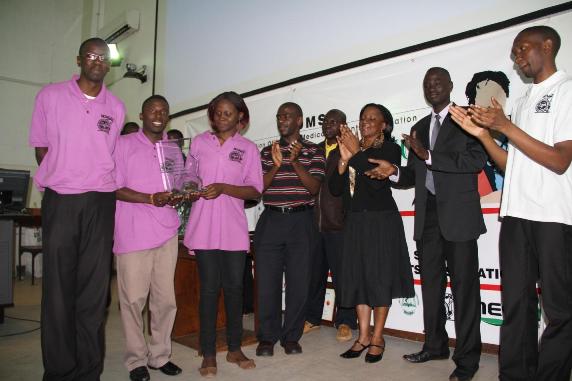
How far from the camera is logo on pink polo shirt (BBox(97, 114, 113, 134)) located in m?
2.25

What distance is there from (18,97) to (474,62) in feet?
28.7

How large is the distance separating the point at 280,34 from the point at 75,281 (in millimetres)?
3679

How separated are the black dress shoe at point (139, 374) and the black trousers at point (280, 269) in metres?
0.87

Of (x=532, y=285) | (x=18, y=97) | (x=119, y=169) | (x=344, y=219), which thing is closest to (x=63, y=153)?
(x=119, y=169)

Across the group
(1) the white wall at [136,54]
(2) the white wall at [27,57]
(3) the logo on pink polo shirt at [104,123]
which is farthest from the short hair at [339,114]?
(2) the white wall at [27,57]

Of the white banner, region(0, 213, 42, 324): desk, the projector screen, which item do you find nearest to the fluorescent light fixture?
the projector screen

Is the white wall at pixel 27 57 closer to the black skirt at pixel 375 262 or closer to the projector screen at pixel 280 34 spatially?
the projector screen at pixel 280 34

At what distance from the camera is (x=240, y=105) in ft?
9.16

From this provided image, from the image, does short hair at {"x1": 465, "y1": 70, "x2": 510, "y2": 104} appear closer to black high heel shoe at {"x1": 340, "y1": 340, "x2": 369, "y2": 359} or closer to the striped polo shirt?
the striped polo shirt

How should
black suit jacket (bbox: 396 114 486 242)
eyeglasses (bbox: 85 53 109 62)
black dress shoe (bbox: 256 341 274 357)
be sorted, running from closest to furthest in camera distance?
eyeglasses (bbox: 85 53 109 62) → black suit jacket (bbox: 396 114 486 242) → black dress shoe (bbox: 256 341 274 357)

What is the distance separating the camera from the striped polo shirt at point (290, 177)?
3092mm

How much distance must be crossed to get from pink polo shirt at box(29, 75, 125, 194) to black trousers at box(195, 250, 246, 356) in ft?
2.61

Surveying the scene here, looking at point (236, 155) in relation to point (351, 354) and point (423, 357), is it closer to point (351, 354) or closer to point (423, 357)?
point (351, 354)

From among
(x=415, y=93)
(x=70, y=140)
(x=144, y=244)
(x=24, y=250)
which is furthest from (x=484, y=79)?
(x=24, y=250)
